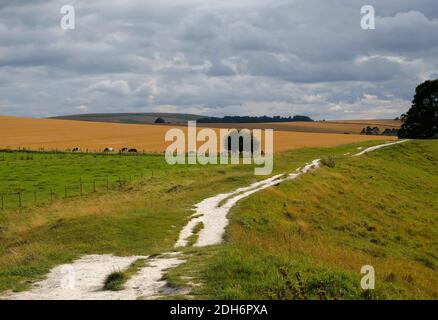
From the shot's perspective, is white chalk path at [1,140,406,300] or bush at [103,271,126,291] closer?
white chalk path at [1,140,406,300]

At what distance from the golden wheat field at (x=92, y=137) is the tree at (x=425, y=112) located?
43.5ft

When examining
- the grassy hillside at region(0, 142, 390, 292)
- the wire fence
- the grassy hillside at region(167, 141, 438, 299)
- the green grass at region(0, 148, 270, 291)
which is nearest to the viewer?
the grassy hillside at region(167, 141, 438, 299)

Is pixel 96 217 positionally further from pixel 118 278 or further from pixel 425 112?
pixel 425 112

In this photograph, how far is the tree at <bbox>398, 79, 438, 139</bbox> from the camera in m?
108

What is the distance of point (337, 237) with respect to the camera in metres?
34.8

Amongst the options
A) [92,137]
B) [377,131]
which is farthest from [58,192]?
[377,131]

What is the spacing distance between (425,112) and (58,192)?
8145 centimetres

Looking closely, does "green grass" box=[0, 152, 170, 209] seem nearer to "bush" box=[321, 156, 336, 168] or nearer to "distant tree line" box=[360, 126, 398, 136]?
"bush" box=[321, 156, 336, 168]

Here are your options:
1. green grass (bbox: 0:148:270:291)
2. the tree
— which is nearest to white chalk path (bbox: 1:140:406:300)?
green grass (bbox: 0:148:270:291)

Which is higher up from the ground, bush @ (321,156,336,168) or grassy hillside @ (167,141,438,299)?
bush @ (321,156,336,168)

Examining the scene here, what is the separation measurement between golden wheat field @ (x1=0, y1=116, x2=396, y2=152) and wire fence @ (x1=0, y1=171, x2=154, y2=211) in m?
42.8

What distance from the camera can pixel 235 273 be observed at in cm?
1630

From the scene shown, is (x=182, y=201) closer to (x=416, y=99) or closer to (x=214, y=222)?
(x=214, y=222)
